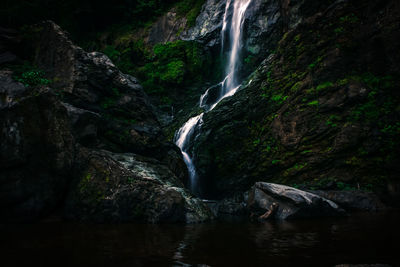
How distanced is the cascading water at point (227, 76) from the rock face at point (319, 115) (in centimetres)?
116

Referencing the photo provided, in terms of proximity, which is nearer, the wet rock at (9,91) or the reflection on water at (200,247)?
the reflection on water at (200,247)

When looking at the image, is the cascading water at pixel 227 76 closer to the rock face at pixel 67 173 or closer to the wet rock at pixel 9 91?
the rock face at pixel 67 173

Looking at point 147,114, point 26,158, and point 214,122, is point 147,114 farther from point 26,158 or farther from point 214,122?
point 26,158

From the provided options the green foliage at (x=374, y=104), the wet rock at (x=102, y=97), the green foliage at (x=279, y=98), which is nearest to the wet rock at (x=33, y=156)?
the wet rock at (x=102, y=97)

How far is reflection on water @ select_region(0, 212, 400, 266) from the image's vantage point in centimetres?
294

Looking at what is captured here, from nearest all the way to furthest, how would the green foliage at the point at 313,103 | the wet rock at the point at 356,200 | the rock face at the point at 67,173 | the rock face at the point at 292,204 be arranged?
the rock face at the point at 67,173 → the rock face at the point at 292,204 → the wet rock at the point at 356,200 → the green foliage at the point at 313,103

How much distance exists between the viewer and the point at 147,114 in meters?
11.6

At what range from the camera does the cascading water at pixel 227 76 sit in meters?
13.7

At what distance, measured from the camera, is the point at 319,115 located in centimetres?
995

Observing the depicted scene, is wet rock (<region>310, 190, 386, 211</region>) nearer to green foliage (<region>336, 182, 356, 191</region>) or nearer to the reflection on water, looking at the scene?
green foliage (<region>336, 182, 356, 191</region>)

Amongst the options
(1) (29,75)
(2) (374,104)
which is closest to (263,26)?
(2) (374,104)

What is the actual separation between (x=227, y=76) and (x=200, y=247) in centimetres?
1480

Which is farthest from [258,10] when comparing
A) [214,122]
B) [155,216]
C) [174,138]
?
[155,216]

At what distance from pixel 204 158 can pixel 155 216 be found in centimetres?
590
